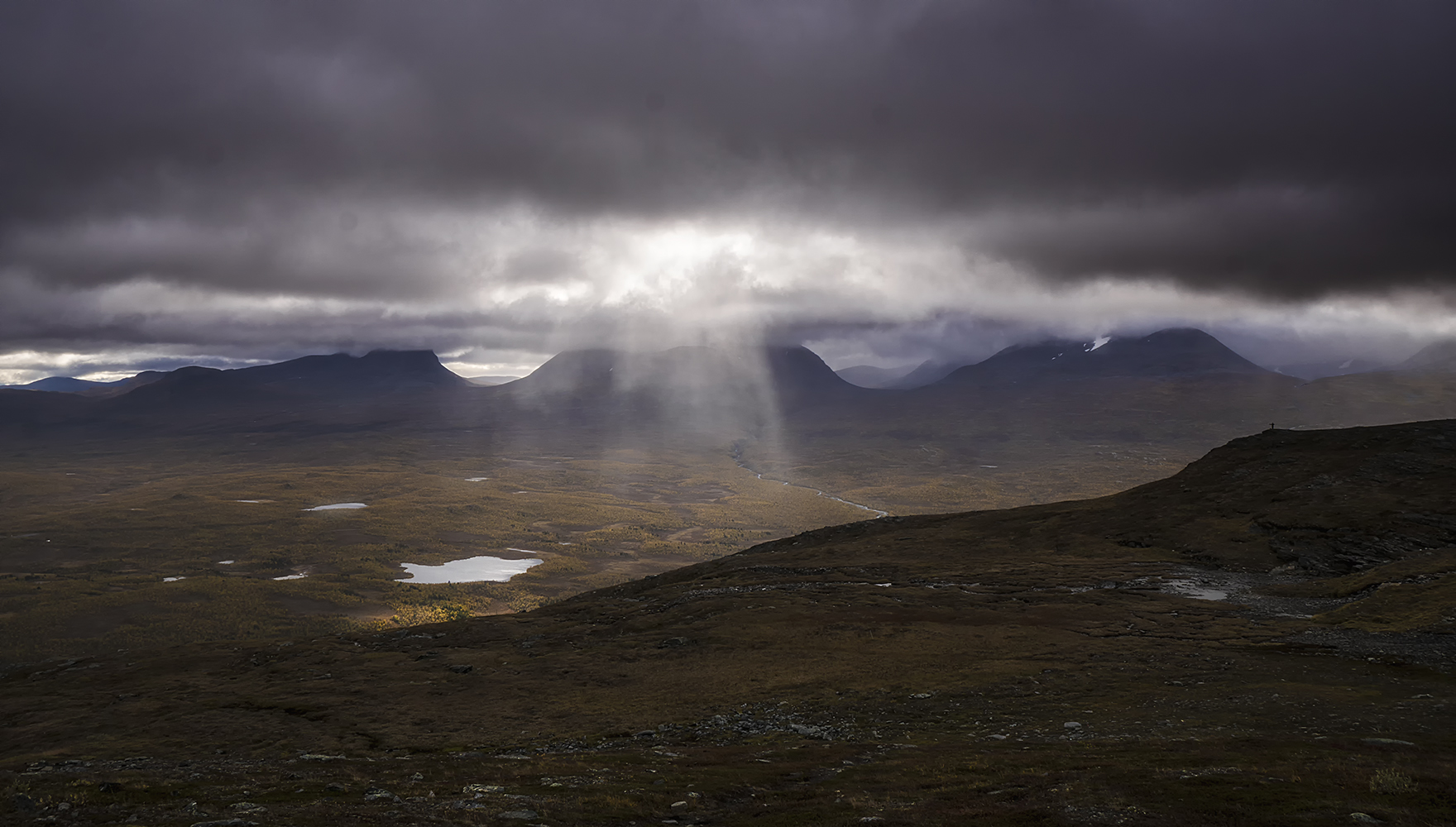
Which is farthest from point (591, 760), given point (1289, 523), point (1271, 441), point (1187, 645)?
point (1271, 441)

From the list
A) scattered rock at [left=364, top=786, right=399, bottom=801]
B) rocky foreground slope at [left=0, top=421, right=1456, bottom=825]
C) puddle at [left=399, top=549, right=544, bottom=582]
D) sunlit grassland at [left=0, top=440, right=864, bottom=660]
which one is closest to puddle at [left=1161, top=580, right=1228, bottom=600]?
rocky foreground slope at [left=0, top=421, right=1456, bottom=825]

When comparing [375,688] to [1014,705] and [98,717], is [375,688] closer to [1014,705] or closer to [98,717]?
[98,717]

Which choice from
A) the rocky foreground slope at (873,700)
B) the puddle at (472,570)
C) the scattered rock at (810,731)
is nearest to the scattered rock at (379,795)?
the rocky foreground slope at (873,700)

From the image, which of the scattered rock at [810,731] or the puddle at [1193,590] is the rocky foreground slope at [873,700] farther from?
the puddle at [1193,590]

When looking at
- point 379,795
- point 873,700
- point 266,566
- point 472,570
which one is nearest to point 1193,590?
point 873,700

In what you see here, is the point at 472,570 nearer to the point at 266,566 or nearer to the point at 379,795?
the point at 266,566
